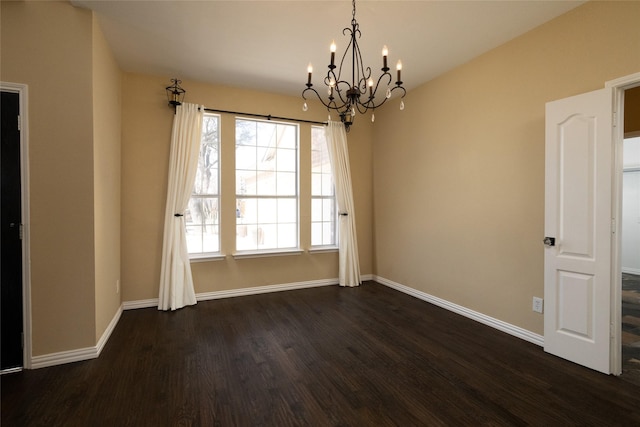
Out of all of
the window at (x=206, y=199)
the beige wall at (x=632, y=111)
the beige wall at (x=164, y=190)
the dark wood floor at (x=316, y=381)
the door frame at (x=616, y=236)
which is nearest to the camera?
the dark wood floor at (x=316, y=381)

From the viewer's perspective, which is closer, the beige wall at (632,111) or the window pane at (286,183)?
the beige wall at (632,111)

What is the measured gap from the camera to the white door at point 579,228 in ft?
7.55

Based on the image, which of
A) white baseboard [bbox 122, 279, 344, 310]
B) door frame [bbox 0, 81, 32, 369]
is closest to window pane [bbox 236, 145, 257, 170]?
white baseboard [bbox 122, 279, 344, 310]

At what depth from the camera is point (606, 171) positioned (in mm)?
2285

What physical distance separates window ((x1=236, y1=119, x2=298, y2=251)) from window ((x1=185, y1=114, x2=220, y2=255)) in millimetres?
284

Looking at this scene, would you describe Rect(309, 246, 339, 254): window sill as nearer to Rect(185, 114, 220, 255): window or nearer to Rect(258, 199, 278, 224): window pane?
Rect(258, 199, 278, 224): window pane

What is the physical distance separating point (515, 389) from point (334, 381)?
1.26 metres

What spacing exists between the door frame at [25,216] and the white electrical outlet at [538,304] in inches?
169

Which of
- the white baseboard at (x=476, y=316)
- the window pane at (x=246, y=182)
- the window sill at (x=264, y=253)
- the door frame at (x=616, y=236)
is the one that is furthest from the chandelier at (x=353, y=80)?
the white baseboard at (x=476, y=316)

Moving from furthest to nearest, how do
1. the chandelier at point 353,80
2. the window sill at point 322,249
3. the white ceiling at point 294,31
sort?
1. the window sill at point 322,249
2. the white ceiling at point 294,31
3. the chandelier at point 353,80

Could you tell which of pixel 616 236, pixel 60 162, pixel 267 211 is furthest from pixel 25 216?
pixel 616 236

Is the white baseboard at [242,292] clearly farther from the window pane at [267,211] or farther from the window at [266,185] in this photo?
the window pane at [267,211]

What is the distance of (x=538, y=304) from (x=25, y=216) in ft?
14.4

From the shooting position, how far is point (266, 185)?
448 centimetres
